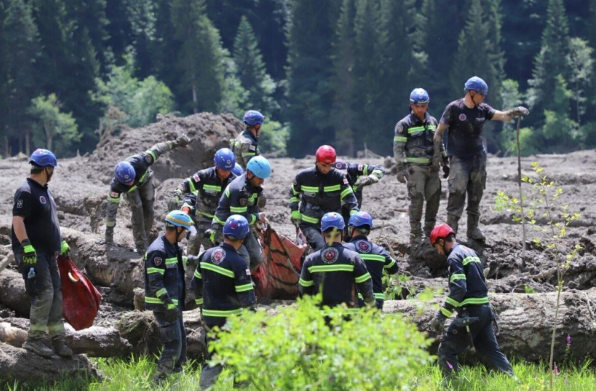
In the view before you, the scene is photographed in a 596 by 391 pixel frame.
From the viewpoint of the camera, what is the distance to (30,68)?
59250 millimetres

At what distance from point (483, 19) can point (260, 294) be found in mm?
49614

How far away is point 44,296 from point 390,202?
1529 centimetres

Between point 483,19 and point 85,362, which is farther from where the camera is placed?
point 483,19

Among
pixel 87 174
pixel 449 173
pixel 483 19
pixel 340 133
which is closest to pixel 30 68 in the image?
pixel 340 133

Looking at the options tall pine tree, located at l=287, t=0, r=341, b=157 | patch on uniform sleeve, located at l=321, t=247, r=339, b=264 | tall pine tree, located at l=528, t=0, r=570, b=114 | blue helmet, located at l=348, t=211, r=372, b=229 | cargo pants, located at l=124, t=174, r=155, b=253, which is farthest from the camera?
tall pine tree, located at l=287, t=0, r=341, b=157

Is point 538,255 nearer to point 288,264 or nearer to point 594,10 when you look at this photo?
point 288,264

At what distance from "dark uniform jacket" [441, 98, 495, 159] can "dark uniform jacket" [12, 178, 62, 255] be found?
586cm

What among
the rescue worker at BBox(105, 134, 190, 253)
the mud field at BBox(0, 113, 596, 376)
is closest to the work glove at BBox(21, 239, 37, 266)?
the mud field at BBox(0, 113, 596, 376)

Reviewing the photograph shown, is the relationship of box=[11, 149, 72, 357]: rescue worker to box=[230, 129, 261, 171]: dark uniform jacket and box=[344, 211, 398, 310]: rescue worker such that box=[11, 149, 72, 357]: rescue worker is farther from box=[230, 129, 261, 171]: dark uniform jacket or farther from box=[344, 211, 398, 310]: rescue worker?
box=[230, 129, 261, 171]: dark uniform jacket

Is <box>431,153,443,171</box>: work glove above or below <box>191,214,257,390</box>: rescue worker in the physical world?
above

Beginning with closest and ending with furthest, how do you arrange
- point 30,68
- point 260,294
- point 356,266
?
point 356,266 → point 260,294 → point 30,68

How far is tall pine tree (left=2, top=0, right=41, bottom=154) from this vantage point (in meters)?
57.2

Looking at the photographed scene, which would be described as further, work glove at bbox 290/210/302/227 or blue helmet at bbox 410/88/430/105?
blue helmet at bbox 410/88/430/105

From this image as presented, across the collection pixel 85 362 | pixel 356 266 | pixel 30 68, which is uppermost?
pixel 30 68
